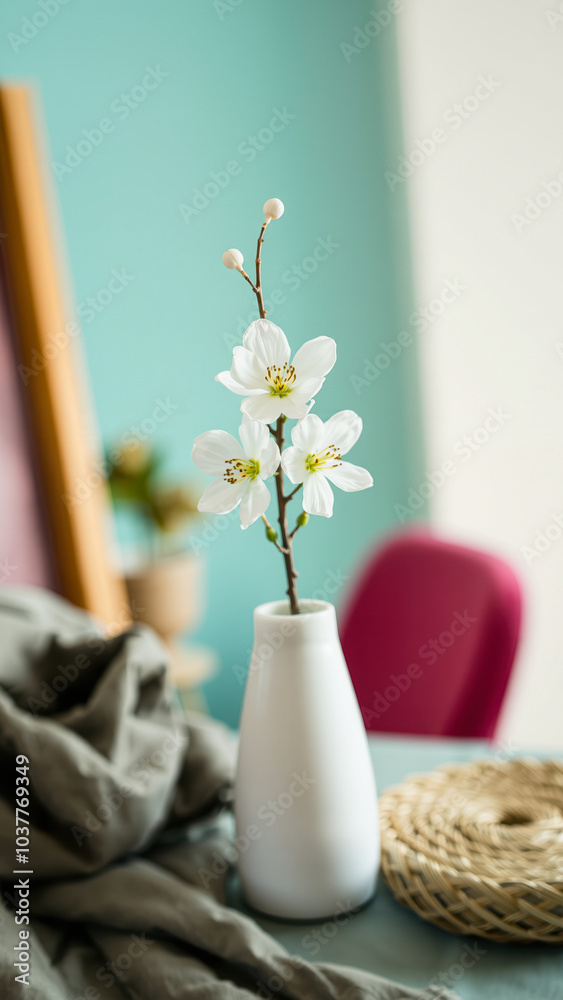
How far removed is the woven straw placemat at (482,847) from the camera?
60cm

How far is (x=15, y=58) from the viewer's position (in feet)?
6.21

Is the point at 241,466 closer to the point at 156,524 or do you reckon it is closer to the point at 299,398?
the point at 299,398

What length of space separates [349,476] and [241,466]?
0.08 metres

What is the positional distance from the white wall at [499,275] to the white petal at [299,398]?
1887mm

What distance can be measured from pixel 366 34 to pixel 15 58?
3.30ft

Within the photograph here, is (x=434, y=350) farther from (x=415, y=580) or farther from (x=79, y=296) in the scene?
(x=415, y=580)

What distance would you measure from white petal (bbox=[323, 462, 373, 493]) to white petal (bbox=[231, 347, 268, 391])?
0.08 m

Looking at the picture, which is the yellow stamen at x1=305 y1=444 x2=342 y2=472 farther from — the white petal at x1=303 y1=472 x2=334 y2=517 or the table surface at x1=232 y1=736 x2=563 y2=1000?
the table surface at x1=232 y1=736 x2=563 y2=1000

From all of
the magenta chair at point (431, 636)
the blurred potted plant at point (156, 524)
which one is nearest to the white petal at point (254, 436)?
the magenta chair at point (431, 636)

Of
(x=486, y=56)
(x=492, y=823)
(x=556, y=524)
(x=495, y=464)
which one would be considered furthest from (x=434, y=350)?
(x=492, y=823)
